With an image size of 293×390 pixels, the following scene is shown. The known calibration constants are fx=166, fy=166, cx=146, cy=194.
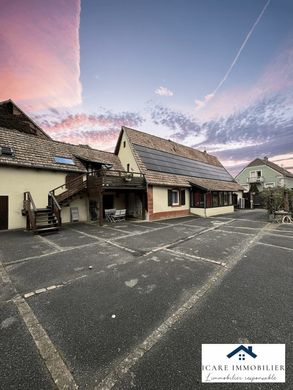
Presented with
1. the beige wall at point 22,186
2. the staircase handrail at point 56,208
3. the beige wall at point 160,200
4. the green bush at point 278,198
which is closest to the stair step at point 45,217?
the staircase handrail at point 56,208

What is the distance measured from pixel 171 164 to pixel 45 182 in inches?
496

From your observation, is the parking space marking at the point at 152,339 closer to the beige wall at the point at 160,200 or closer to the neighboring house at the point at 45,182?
the neighboring house at the point at 45,182

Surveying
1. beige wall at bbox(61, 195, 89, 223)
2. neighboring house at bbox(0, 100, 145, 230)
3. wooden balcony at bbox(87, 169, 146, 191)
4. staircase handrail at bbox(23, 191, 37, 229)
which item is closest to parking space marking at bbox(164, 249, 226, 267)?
neighboring house at bbox(0, 100, 145, 230)

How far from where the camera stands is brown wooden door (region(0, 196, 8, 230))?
10703 mm

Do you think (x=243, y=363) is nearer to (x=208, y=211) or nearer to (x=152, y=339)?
(x=152, y=339)

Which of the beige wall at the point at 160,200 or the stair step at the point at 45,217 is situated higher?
the beige wall at the point at 160,200

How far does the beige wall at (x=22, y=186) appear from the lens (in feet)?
36.1

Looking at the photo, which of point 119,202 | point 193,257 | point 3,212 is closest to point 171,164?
point 119,202

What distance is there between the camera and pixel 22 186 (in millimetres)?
11547

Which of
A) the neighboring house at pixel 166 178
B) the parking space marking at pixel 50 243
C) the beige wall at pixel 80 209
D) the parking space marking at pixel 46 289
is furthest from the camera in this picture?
the neighboring house at pixel 166 178

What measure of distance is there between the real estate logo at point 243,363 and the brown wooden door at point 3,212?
13.1 metres

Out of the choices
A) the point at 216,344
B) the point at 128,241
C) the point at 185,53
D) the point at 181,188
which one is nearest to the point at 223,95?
the point at 185,53

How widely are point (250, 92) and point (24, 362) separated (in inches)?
860

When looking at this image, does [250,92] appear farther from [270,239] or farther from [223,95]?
[270,239]
